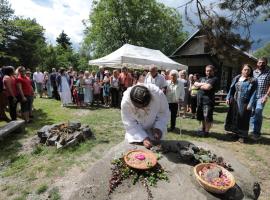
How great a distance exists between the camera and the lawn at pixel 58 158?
5207 millimetres

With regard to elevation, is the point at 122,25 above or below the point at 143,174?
above

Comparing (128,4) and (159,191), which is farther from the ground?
(128,4)

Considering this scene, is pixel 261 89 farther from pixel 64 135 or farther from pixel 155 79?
pixel 64 135

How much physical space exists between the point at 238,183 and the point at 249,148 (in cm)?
456

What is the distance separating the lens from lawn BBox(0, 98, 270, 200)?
5207mm

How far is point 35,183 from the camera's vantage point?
540 centimetres

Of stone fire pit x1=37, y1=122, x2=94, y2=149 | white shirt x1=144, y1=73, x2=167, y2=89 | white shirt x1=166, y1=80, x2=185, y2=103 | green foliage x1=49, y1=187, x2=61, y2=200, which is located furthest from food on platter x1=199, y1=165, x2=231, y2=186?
white shirt x1=166, y1=80, x2=185, y2=103

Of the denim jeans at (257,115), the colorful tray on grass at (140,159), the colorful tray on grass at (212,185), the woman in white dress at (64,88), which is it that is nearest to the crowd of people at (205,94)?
the denim jeans at (257,115)

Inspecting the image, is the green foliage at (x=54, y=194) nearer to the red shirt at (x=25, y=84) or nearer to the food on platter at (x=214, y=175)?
the food on platter at (x=214, y=175)

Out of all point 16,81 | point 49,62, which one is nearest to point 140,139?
point 16,81

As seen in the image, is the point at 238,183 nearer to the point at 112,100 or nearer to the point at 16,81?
the point at 16,81

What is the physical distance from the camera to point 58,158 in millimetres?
6617

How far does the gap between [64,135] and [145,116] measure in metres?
4.05

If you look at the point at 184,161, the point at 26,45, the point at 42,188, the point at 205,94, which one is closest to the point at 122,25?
the point at 26,45
